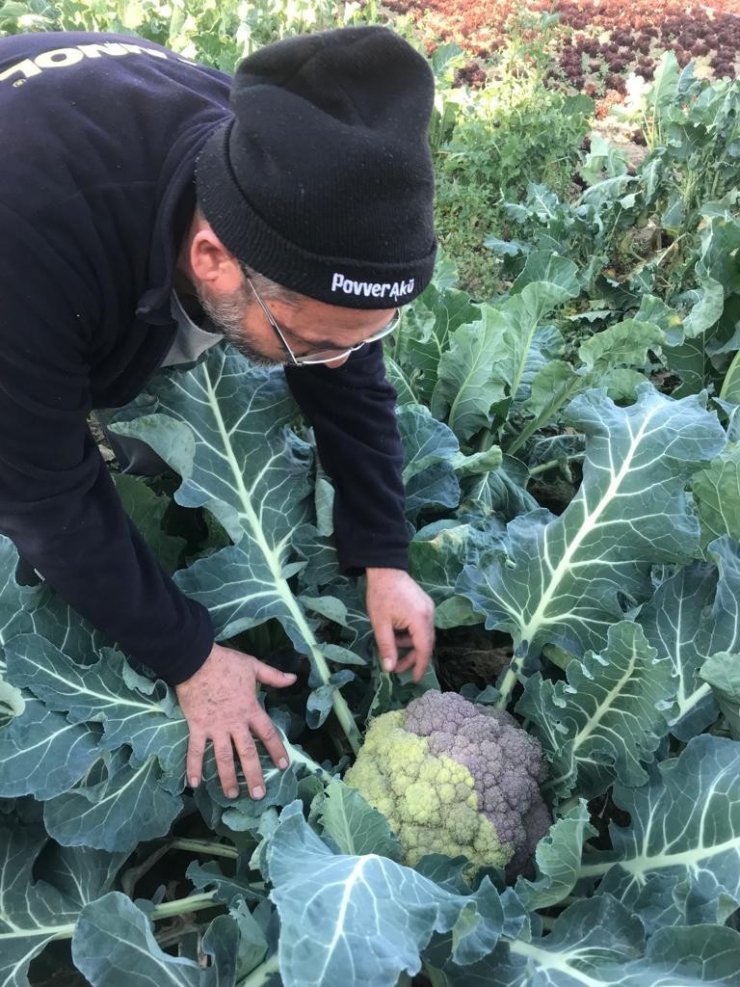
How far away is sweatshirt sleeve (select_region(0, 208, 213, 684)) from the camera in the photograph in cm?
133

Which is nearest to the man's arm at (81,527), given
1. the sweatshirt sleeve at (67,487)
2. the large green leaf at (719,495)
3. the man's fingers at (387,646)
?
the sweatshirt sleeve at (67,487)

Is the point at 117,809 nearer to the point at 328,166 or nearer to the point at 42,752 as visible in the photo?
the point at 42,752

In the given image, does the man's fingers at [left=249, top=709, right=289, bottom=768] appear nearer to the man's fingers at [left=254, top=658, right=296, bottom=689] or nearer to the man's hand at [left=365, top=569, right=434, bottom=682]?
the man's fingers at [left=254, top=658, right=296, bottom=689]

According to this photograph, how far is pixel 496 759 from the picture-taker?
1.74 metres

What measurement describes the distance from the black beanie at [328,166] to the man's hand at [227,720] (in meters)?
0.81

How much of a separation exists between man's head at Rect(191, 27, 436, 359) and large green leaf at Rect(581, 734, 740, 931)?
1.06 metres

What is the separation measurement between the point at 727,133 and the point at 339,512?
2978 millimetres

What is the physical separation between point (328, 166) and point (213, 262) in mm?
294

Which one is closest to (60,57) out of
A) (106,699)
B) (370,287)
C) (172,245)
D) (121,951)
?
(172,245)

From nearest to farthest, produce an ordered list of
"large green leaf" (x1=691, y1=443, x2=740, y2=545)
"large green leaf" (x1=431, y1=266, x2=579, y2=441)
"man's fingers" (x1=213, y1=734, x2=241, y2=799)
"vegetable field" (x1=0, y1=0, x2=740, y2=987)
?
"vegetable field" (x1=0, y1=0, x2=740, y2=987) < "man's fingers" (x1=213, y1=734, x2=241, y2=799) < "large green leaf" (x1=691, y1=443, x2=740, y2=545) < "large green leaf" (x1=431, y1=266, x2=579, y2=441)

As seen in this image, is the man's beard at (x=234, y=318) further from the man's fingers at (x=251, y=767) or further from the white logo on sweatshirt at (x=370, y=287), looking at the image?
the man's fingers at (x=251, y=767)

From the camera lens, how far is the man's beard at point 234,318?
146 cm

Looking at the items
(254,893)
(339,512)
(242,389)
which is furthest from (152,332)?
(254,893)

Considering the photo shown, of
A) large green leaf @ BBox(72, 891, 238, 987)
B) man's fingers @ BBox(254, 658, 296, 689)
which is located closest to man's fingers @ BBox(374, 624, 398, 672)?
man's fingers @ BBox(254, 658, 296, 689)
